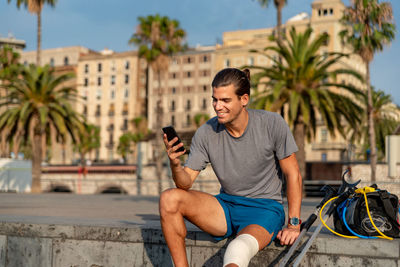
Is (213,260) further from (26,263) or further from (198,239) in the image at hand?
(26,263)

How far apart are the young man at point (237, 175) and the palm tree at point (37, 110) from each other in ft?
83.2

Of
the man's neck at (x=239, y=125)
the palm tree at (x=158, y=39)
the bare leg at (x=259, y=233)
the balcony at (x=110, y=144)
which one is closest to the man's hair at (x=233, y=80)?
the man's neck at (x=239, y=125)

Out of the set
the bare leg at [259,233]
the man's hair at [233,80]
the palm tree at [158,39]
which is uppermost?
the palm tree at [158,39]

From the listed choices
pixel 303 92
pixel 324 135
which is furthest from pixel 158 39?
pixel 324 135

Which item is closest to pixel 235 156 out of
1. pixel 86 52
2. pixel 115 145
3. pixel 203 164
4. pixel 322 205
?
pixel 203 164

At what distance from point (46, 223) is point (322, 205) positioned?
8.77ft

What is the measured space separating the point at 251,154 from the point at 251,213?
43 cm

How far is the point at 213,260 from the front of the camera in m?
4.80

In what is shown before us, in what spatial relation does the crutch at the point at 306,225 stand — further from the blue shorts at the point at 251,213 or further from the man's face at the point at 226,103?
the man's face at the point at 226,103

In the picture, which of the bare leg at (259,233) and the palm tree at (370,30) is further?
the palm tree at (370,30)

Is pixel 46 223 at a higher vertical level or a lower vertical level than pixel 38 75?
lower

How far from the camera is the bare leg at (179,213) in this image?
165 inches

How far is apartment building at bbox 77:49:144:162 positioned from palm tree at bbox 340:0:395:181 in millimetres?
63654

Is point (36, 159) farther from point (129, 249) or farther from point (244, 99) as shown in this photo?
point (244, 99)
